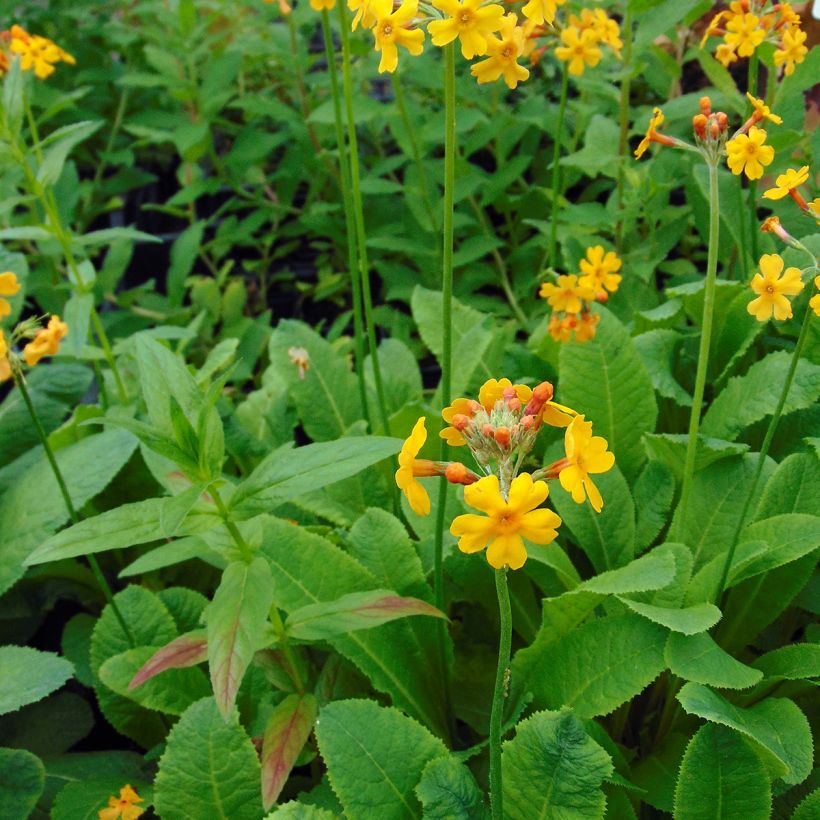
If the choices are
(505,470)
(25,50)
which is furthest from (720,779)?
(25,50)

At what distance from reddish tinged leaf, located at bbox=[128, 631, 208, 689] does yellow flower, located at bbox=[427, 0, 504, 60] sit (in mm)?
815

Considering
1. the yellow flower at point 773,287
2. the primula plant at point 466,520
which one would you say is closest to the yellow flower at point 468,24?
the primula plant at point 466,520

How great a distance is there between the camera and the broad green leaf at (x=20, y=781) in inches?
52.5

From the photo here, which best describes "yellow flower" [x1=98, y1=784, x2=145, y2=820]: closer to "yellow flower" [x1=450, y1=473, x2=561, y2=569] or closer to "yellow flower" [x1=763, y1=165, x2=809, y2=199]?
"yellow flower" [x1=450, y1=473, x2=561, y2=569]

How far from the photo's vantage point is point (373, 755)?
3.71ft

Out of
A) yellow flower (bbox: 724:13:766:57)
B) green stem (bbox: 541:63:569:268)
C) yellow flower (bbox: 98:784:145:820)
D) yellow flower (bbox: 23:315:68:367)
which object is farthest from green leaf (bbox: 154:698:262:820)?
yellow flower (bbox: 724:13:766:57)

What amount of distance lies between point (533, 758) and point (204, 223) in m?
1.96

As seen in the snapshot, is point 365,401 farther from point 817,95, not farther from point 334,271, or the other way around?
point 817,95

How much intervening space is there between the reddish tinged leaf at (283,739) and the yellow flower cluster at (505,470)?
0.55 metres

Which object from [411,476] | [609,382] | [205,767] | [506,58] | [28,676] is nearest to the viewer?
[411,476]

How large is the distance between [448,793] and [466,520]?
533mm

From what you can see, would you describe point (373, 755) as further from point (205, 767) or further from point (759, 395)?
point (759, 395)

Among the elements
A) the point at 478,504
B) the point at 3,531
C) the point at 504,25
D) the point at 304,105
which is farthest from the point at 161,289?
the point at 478,504

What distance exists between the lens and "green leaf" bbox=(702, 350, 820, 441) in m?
1.38
